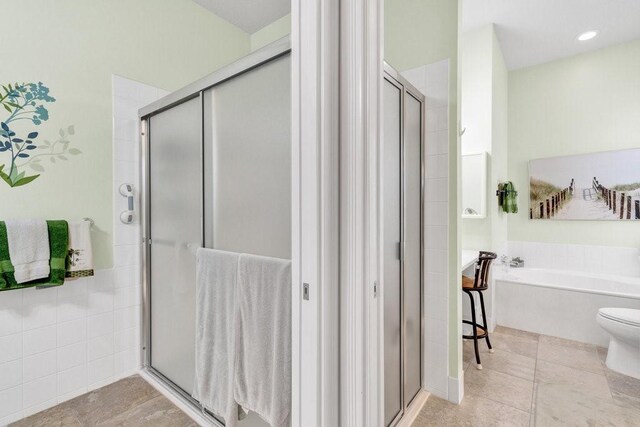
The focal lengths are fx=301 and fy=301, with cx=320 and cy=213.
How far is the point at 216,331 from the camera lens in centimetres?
137

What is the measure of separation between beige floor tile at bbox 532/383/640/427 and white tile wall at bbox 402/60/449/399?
50 centimetres

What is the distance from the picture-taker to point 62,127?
1.62 metres

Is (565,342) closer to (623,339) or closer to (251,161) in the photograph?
(623,339)

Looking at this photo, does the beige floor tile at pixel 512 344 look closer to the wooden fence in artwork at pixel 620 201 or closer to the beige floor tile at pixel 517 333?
the beige floor tile at pixel 517 333

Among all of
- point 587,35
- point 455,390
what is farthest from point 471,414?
point 587,35

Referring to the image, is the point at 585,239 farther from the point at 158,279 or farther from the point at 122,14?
the point at 122,14

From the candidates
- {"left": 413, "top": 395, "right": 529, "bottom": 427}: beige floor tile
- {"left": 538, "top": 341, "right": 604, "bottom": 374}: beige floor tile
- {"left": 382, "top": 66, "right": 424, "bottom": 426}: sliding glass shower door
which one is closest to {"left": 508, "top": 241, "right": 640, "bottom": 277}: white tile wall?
{"left": 538, "top": 341, "right": 604, "bottom": 374}: beige floor tile

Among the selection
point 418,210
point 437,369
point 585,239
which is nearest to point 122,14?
point 418,210

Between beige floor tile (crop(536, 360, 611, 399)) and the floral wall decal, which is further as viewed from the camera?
beige floor tile (crop(536, 360, 611, 399))

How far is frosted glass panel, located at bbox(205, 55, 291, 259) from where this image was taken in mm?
1170

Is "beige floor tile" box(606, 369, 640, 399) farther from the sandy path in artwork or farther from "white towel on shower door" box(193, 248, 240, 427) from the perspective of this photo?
"white towel on shower door" box(193, 248, 240, 427)

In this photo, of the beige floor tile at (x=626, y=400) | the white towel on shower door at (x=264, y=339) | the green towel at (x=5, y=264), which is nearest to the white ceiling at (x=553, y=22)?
the white towel on shower door at (x=264, y=339)

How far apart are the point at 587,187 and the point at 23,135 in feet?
15.0

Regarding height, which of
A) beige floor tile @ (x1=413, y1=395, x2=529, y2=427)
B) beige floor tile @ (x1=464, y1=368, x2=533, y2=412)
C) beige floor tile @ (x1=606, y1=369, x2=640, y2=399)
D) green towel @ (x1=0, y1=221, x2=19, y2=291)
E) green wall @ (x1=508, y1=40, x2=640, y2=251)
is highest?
green wall @ (x1=508, y1=40, x2=640, y2=251)
